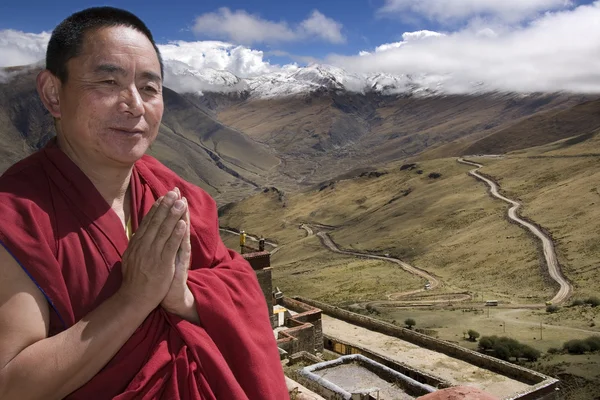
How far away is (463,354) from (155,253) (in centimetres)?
2324

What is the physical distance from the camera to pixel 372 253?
6212 cm

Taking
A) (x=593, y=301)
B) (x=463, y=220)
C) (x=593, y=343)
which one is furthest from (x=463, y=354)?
(x=463, y=220)

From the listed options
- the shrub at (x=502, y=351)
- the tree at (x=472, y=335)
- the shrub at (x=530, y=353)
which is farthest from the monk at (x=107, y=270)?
the tree at (x=472, y=335)

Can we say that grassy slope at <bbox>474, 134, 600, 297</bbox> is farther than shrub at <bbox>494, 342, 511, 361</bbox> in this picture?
Yes

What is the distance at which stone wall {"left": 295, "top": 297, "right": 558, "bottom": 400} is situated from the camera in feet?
53.1

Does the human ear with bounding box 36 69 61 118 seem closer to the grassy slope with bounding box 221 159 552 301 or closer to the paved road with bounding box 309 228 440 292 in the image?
the grassy slope with bounding box 221 159 552 301

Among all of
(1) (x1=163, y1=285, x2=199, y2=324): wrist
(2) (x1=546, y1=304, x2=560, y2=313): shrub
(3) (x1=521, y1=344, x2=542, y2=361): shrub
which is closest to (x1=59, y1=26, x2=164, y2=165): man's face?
(1) (x1=163, y1=285, x2=199, y2=324): wrist

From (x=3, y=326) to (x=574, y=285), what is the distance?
142 ft

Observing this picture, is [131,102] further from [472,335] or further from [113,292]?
[472,335]

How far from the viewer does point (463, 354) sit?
22.4 metres

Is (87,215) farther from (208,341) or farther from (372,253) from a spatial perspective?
(372,253)

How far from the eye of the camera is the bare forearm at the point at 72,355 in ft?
4.98

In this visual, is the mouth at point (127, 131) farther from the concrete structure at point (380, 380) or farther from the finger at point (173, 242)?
the concrete structure at point (380, 380)

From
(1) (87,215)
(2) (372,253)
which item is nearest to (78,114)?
(1) (87,215)
